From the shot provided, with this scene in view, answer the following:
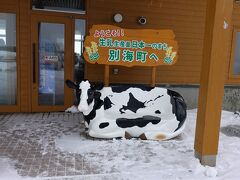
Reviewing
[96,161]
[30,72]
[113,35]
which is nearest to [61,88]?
[30,72]

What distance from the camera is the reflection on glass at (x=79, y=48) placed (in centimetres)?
620

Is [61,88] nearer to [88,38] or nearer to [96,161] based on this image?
[88,38]

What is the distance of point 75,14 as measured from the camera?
607 centimetres

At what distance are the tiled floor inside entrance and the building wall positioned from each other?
1.39 metres

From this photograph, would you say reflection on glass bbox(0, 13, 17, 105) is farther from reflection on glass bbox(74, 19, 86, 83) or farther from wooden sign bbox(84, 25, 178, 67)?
wooden sign bbox(84, 25, 178, 67)

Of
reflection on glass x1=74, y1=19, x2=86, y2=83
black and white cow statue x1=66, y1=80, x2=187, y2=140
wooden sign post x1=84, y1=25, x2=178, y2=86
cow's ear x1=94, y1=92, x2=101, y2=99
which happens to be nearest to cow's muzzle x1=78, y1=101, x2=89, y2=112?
black and white cow statue x1=66, y1=80, x2=187, y2=140

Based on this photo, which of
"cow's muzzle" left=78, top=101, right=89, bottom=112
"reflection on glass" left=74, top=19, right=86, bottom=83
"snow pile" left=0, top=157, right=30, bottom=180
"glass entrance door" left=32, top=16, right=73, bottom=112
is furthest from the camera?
"reflection on glass" left=74, top=19, right=86, bottom=83

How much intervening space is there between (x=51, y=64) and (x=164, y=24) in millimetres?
2744

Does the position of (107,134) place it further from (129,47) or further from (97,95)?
(129,47)

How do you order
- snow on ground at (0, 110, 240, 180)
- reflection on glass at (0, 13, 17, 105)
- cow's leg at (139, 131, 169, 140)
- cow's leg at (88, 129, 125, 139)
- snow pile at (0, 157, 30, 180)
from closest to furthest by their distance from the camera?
snow pile at (0, 157, 30, 180), snow on ground at (0, 110, 240, 180), cow's leg at (88, 129, 125, 139), cow's leg at (139, 131, 169, 140), reflection on glass at (0, 13, 17, 105)

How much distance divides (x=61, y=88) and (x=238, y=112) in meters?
4.33

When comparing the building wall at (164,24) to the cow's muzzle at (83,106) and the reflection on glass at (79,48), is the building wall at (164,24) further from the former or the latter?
the cow's muzzle at (83,106)

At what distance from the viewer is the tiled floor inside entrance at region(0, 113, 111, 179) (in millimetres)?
3494

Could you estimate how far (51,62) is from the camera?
620 centimetres
